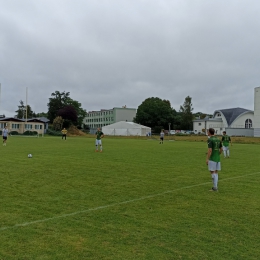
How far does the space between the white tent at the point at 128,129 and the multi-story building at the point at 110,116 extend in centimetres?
4426

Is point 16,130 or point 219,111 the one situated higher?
point 219,111

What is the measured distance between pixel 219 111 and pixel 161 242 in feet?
346

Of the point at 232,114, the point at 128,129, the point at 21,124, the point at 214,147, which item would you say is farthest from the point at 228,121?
the point at 214,147

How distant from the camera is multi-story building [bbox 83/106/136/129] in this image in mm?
128925

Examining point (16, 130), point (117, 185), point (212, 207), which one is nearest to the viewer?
point (212, 207)

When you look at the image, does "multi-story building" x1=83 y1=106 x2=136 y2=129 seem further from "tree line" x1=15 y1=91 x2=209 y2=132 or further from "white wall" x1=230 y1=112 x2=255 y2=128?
"white wall" x1=230 y1=112 x2=255 y2=128

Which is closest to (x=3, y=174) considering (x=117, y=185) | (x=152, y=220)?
(x=117, y=185)

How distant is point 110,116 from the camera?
440ft

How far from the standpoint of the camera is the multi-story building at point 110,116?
129 metres

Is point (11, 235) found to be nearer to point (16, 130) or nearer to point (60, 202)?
point (60, 202)

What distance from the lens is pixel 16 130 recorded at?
2926 inches

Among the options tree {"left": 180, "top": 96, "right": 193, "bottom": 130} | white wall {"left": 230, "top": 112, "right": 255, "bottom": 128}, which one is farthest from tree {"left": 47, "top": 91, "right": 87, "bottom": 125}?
white wall {"left": 230, "top": 112, "right": 255, "bottom": 128}

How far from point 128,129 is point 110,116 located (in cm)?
5689

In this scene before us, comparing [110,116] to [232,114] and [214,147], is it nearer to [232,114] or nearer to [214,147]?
[232,114]
